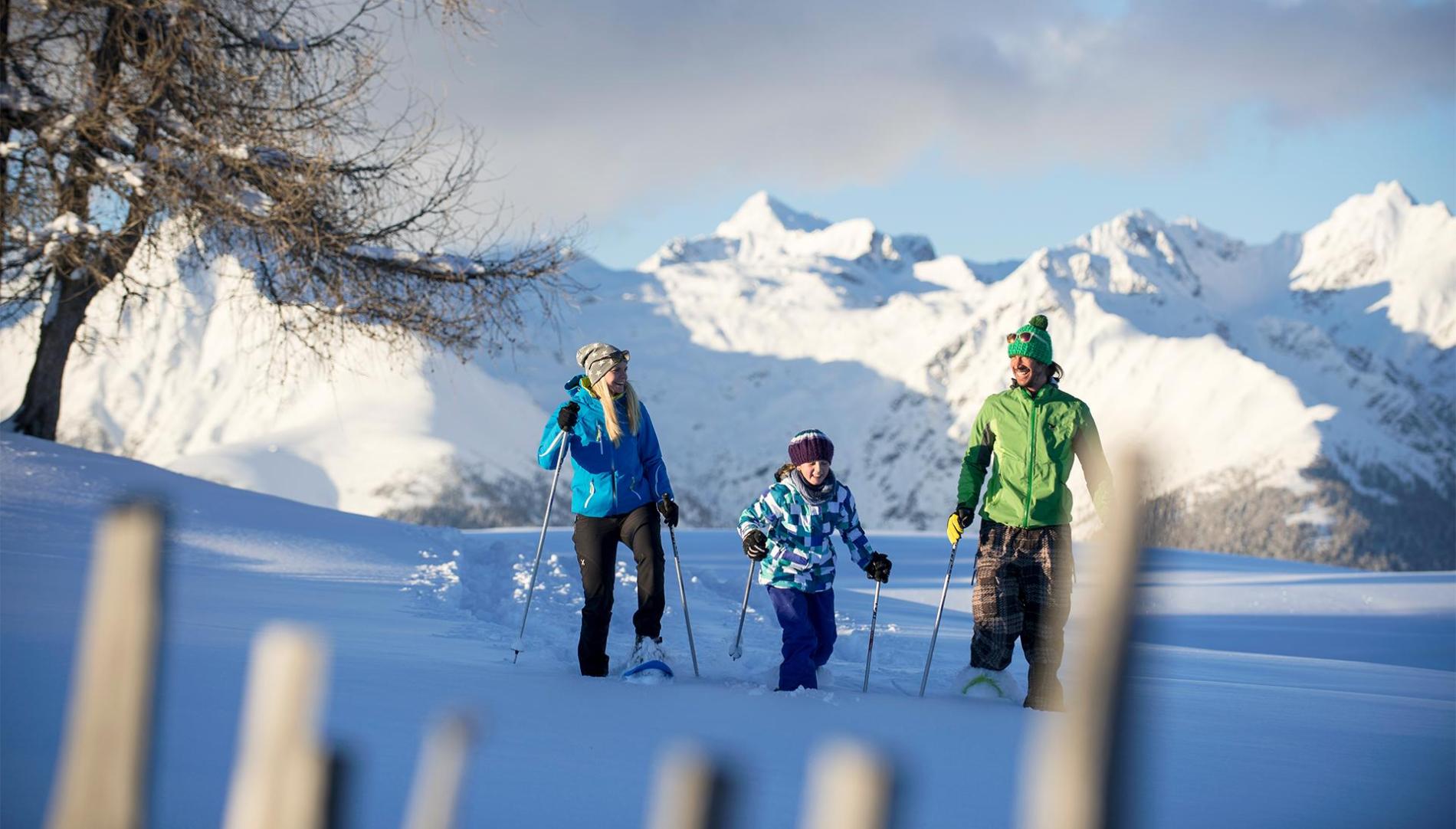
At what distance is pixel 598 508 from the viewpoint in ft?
22.0

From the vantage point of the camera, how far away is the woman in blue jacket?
6562mm

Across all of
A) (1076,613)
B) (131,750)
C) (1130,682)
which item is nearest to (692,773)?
(1130,682)

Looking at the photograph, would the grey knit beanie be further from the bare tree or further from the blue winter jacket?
the bare tree

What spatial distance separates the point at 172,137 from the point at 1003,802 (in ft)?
26.5

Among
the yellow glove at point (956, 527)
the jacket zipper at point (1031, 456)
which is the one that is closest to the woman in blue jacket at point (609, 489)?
the yellow glove at point (956, 527)

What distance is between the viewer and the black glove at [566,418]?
21.3ft

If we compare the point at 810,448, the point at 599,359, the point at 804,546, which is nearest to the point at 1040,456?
Answer: the point at 810,448

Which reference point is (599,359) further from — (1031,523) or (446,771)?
(446,771)

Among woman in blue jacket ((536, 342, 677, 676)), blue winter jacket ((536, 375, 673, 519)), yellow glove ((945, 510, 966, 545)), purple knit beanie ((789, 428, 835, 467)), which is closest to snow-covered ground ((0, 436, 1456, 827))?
woman in blue jacket ((536, 342, 677, 676))

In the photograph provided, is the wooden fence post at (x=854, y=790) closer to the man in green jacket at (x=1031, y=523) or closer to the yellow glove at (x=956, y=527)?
the man in green jacket at (x=1031, y=523)

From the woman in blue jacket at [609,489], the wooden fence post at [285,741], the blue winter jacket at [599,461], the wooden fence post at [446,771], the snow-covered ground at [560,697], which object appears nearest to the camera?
the wooden fence post at [285,741]

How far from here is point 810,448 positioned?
21.3 feet

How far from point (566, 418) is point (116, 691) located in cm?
568

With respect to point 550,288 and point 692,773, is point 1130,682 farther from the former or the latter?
point 550,288
